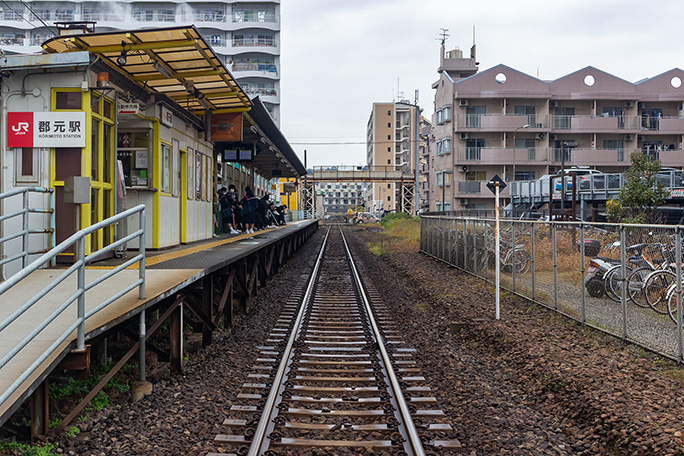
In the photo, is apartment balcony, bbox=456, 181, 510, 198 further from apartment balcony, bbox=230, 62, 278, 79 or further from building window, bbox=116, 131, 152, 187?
building window, bbox=116, 131, 152, 187

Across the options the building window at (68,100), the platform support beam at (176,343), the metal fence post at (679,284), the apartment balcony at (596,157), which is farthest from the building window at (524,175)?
the platform support beam at (176,343)

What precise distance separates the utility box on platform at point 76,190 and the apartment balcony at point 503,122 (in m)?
39.6

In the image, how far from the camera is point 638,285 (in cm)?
749

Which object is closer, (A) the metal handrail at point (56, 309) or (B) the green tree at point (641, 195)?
(A) the metal handrail at point (56, 309)

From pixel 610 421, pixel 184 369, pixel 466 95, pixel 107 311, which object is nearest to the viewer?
pixel 610 421

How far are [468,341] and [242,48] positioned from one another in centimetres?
5700

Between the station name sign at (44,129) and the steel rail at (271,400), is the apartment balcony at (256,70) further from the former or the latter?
Result: the station name sign at (44,129)

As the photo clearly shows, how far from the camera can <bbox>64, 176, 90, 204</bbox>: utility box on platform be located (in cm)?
759

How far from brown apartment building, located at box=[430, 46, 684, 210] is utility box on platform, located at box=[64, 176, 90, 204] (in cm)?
3745

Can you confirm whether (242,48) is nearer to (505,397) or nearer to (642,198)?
(642,198)

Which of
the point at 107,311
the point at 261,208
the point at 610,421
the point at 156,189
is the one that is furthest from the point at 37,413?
the point at 261,208

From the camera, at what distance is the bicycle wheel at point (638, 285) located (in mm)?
7406

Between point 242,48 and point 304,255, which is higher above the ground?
point 242,48

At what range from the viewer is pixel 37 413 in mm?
4434
